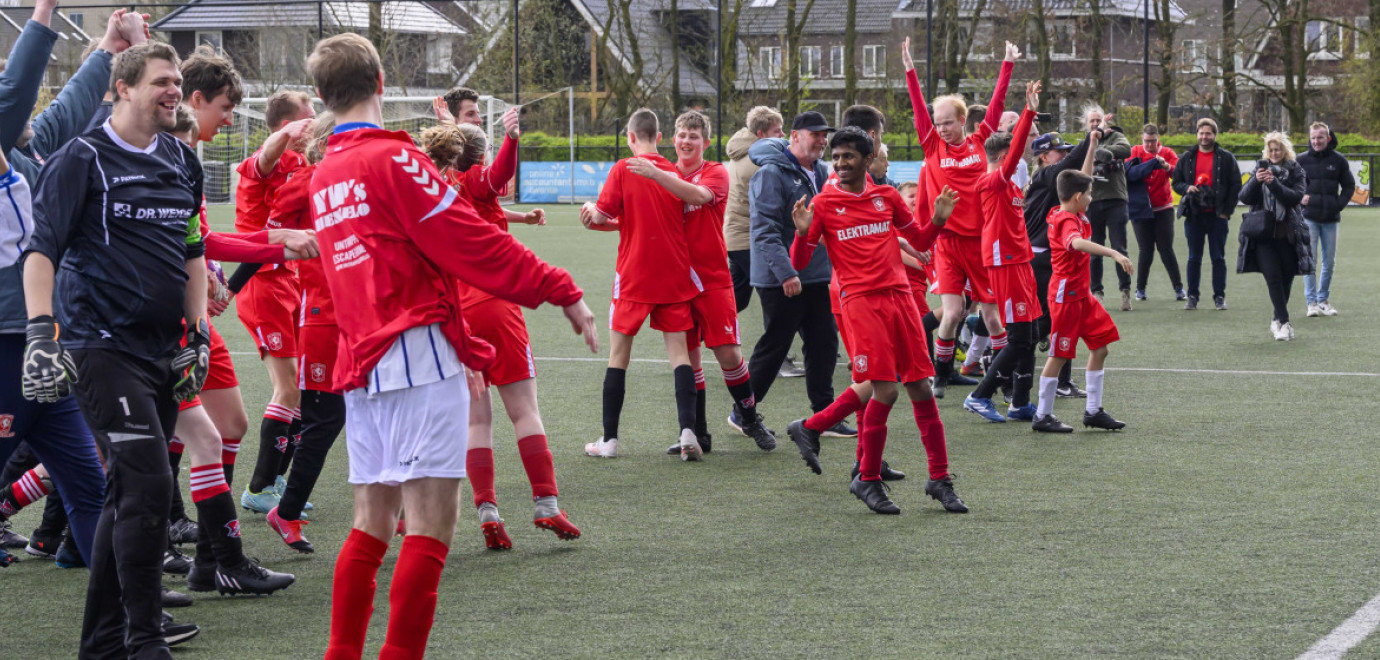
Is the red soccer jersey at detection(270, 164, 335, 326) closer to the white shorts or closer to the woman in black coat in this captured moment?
the white shorts

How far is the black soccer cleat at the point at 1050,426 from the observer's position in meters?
8.08

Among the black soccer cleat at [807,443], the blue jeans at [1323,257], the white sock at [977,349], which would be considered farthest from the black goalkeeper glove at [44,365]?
the blue jeans at [1323,257]

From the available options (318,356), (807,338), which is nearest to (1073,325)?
(807,338)

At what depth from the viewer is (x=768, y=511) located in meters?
6.18

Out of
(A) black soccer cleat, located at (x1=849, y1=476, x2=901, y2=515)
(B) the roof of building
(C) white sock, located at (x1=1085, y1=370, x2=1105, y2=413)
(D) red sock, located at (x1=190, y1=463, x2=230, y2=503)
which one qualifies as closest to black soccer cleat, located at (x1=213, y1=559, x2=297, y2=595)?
(D) red sock, located at (x1=190, y1=463, x2=230, y2=503)

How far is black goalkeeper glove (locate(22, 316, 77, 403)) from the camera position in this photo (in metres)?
3.72

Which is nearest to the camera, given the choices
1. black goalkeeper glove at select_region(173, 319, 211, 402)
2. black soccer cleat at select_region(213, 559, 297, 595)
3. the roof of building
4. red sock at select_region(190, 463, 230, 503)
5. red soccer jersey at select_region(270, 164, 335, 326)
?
black goalkeeper glove at select_region(173, 319, 211, 402)

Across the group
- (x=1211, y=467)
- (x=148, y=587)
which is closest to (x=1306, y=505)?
(x=1211, y=467)

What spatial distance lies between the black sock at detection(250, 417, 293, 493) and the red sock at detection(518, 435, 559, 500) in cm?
123

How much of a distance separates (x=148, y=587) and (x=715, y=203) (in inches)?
166

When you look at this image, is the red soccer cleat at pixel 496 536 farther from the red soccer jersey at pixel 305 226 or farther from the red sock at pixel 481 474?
the red soccer jersey at pixel 305 226

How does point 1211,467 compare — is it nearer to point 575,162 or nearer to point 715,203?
point 715,203

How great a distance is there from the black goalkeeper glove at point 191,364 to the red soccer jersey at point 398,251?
84 cm

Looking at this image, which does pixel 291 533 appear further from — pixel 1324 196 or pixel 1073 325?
pixel 1324 196
